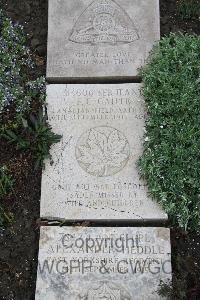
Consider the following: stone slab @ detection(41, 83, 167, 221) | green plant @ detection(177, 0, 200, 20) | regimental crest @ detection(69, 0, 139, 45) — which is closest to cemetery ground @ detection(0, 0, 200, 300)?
stone slab @ detection(41, 83, 167, 221)

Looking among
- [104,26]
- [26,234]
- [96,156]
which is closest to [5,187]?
[26,234]

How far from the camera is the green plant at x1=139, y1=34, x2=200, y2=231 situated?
161 inches

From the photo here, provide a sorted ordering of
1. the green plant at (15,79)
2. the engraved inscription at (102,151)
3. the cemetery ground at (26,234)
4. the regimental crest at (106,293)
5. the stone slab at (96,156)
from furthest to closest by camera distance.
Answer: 1. the green plant at (15,79)
2. the engraved inscription at (102,151)
3. the stone slab at (96,156)
4. the cemetery ground at (26,234)
5. the regimental crest at (106,293)

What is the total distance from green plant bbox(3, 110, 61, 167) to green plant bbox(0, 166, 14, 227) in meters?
0.25

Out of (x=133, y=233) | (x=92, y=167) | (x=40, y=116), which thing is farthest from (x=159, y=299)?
(x=40, y=116)

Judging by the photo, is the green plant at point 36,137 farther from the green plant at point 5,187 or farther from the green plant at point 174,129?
the green plant at point 174,129

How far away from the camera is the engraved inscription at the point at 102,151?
13.9ft

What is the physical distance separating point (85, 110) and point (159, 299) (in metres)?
1.75

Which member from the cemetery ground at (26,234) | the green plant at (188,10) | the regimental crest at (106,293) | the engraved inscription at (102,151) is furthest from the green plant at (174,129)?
the regimental crest at (106,293)

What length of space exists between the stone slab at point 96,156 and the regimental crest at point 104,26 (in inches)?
20.0

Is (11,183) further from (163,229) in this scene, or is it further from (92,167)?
(163,229)

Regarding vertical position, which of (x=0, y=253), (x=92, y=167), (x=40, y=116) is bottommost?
(x=0, y=253)

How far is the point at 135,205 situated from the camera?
4.09 metres

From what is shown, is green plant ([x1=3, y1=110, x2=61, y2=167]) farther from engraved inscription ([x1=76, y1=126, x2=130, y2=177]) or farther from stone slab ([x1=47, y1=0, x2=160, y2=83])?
stone slab ([x1=47, y1=0, x2=160, y2=83])
